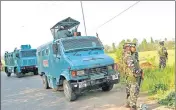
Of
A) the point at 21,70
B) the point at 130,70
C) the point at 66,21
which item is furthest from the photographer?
the point at 21,70

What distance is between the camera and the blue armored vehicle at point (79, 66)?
31.4ft

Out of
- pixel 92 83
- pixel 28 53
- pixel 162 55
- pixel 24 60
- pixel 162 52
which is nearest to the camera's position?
pixel 92 83

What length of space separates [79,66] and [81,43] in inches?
62.7

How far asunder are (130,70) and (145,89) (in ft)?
10.5

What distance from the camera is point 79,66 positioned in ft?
31.3

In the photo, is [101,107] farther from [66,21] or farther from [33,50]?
[33,50]

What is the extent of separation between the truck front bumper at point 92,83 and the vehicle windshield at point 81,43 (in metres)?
1.45

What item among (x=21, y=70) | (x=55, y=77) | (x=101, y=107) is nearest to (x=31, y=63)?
(x=21, y=70)

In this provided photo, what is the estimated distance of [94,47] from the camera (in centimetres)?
1095

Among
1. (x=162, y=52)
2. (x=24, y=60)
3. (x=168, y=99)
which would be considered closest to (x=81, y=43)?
(x=168, y=99)

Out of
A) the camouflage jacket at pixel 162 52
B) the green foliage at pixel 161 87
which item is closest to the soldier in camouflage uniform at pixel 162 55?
the camouflage jacket at pixel 162 52

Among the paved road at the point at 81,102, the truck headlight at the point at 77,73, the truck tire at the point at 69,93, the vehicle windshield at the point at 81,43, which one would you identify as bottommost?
the paved road at the point at 81,102

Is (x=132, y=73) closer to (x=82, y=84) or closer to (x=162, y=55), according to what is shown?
(x=82, y=84)

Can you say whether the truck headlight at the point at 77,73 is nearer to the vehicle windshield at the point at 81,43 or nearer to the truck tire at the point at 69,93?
the truck tire at the point at 69,93
